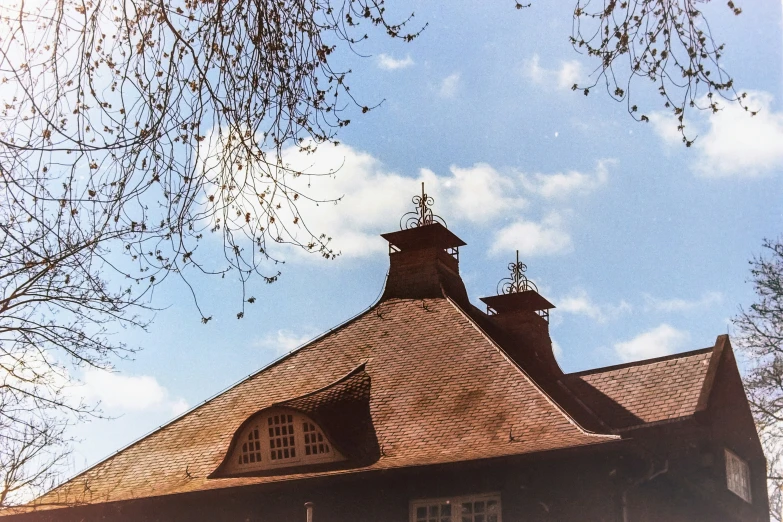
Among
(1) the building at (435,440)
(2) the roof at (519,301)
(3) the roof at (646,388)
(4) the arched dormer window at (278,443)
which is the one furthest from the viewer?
(2) the roof at (519,301)

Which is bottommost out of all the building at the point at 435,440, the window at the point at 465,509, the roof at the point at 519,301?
the window at the point at 465,509

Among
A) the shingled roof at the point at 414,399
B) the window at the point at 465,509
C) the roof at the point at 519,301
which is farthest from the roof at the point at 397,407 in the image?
the roof at the point at 519,301

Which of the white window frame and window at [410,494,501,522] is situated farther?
the white window frame

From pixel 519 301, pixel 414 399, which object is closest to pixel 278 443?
pixel 414 399

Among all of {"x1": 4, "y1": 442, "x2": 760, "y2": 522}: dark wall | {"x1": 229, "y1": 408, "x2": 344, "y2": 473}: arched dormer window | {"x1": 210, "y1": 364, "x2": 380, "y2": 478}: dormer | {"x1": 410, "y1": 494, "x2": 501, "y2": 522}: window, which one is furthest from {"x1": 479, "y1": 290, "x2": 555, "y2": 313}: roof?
{"x1": 410, "y1": 494, "x2": 501, "y2": 522}: window

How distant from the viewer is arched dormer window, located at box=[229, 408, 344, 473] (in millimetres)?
19453

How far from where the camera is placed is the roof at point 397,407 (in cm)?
1762

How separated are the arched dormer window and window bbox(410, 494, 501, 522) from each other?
8.34ft

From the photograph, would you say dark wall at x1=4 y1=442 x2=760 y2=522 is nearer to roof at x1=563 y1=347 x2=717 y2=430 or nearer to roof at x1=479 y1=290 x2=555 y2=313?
roof at x1=563 y1=347 x2=717 y2=430

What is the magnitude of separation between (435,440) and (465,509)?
1.37 meters

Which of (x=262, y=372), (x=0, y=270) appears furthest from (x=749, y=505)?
(x=0, y=270)

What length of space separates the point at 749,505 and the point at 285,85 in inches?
739

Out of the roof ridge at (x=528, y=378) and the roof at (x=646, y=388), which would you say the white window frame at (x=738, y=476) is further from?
the roof ridge at (x=528, y=378)

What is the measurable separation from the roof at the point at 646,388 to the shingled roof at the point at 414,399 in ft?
0.12
